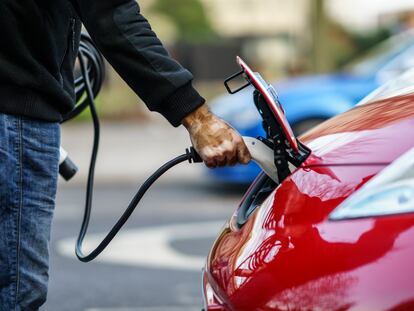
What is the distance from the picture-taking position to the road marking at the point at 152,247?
552 centimetres

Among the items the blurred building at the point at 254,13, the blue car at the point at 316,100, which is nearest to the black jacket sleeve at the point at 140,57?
the blue car at the point at 316,100

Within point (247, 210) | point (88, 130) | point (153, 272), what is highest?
point (247, 210)

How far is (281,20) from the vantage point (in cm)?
4625

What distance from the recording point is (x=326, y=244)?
195cm

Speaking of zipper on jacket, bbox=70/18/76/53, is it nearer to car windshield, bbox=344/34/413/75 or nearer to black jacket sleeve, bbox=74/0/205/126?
black jacket sleeve, bbox=74/0/205/126

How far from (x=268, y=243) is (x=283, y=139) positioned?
311 millimetres

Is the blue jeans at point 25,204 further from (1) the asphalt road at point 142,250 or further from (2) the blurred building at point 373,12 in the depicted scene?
(2) the blurred building at point 373,12

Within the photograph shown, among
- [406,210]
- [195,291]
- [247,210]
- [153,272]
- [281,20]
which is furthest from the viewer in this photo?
[281,20]

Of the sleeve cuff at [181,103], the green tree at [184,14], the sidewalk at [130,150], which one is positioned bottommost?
the green tree at [184,14]

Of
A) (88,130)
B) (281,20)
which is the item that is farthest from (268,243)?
(281,20)

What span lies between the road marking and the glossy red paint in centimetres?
308

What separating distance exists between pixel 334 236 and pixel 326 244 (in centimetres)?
2

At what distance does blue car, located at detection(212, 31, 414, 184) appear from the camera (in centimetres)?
794

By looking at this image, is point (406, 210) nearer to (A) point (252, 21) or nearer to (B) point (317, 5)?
(B) point (317, 5)
